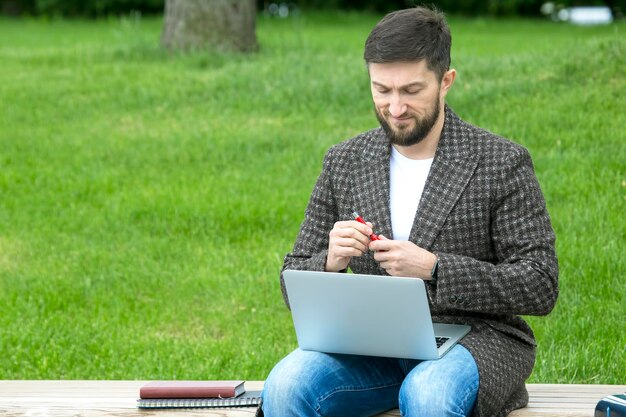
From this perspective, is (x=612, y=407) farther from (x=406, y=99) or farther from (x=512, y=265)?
(x=406, y=99)

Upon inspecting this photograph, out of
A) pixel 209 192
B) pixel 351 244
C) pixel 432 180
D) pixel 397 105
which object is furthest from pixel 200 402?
pixel 209 192

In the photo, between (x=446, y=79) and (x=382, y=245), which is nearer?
(x=382, y=245)

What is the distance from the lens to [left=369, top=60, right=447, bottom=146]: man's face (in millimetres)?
3764

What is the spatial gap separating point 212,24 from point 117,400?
28.5 feet

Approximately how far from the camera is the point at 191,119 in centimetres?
998

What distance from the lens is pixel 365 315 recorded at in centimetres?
356

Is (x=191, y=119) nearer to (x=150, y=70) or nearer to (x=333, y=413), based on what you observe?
(x=150, y=70)

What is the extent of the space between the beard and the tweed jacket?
0.29 feet

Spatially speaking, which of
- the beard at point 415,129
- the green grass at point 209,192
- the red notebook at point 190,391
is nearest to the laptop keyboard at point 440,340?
the beard at point 415,129

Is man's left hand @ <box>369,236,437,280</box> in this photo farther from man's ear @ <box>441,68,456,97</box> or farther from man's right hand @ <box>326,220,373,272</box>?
man's ear @ <box>441,68,456,97</box>

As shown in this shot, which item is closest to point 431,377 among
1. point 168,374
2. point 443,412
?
point 443,412

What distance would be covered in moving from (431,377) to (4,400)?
1.64m

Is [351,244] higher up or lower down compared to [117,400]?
higher up

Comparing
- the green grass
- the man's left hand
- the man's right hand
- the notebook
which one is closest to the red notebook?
the notebook
